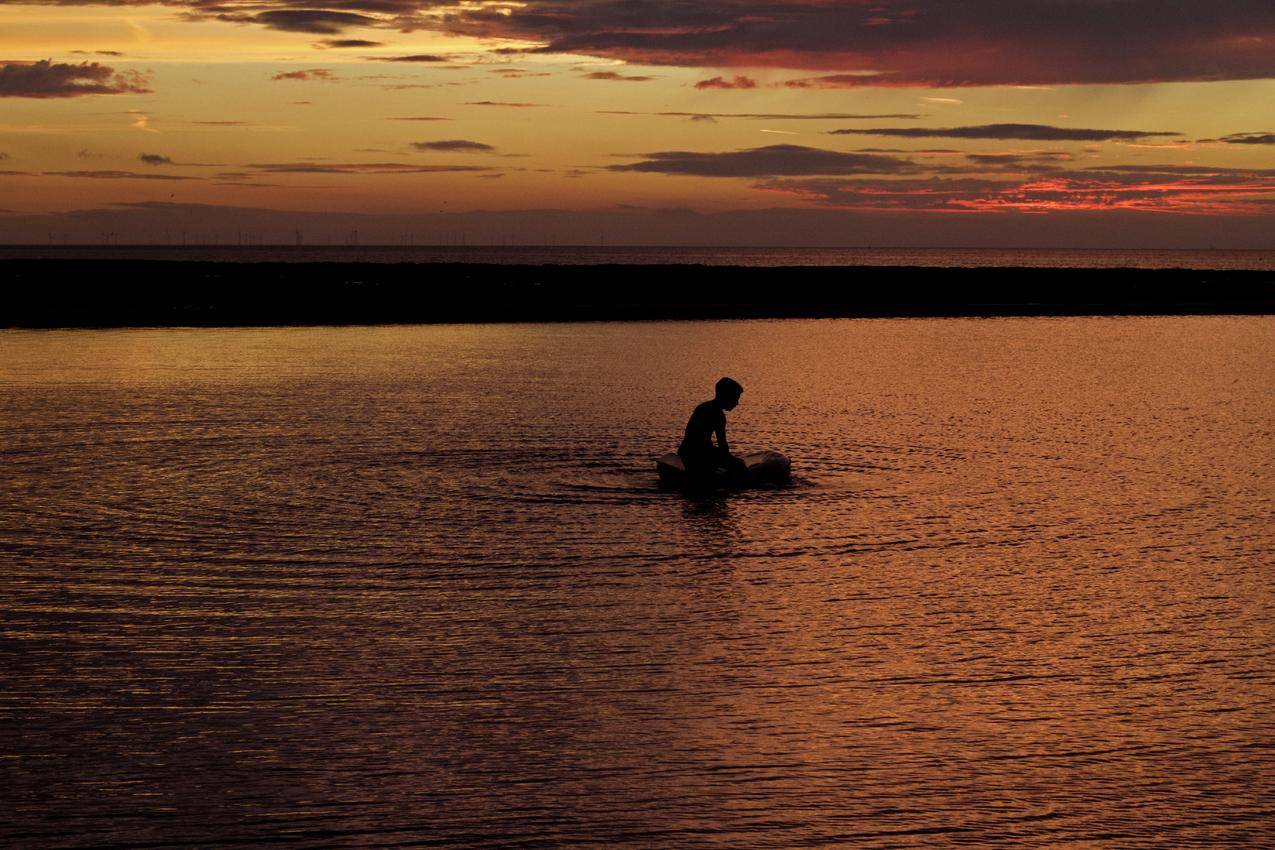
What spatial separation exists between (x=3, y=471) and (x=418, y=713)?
1369cm

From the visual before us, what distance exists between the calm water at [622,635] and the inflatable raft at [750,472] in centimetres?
54

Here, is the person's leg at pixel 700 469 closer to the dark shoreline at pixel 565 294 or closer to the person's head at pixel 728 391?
the person's head at pixel 728 391

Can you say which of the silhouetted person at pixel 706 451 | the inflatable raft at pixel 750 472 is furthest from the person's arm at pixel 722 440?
the inflatable raft at pixel 750 472

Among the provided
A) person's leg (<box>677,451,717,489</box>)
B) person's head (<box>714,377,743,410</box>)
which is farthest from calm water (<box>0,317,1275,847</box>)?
person's head (<box>714,377,743,410</box>)

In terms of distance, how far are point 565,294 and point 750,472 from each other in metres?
64.2

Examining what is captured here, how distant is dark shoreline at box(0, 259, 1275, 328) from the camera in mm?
68312

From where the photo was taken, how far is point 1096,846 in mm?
7766

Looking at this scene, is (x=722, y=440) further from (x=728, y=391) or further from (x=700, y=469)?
(x=728, y=391)

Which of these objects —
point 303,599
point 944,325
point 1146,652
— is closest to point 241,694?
point 303,599

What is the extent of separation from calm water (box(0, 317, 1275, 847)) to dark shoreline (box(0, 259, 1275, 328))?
4119cm

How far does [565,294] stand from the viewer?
8350cm

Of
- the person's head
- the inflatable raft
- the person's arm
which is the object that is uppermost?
the person's head

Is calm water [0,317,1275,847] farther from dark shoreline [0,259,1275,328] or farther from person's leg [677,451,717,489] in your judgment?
dark shoreline [0,259,1275,328]

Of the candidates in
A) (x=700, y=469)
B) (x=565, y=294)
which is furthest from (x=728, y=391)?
(x=565, y=294)
